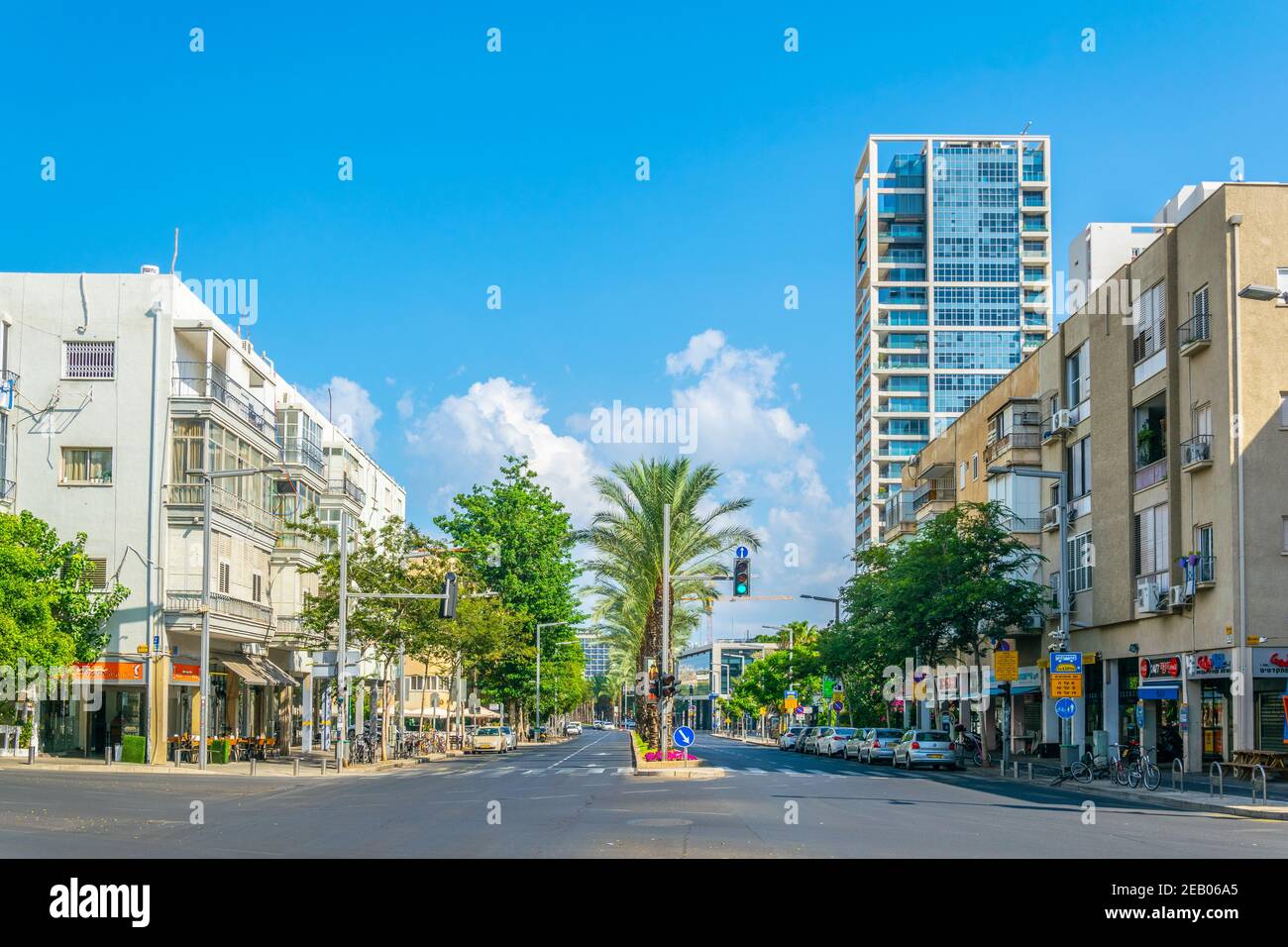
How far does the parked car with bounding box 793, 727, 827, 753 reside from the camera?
70.1 meters

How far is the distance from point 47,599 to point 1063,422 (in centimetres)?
3577

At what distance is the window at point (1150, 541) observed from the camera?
144 ft

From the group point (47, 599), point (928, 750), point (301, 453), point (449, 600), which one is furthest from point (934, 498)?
point (47, 599)

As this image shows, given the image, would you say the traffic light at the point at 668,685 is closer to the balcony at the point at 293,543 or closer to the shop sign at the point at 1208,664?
the shop sign at the point at 1208,664

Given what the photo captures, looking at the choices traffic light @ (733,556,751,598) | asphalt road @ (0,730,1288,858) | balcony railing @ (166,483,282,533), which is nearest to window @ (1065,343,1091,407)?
asphalt road @ (0,730,1288,858)

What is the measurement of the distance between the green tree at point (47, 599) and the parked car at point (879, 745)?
94.2ft

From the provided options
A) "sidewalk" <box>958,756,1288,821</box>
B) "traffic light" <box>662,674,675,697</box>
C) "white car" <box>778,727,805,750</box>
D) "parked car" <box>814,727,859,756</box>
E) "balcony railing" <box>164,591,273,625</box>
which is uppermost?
"balcony railing" <box>164,591,273,625</box>

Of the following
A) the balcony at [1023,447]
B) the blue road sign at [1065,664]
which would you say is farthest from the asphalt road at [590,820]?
the balcony at [1023,447]

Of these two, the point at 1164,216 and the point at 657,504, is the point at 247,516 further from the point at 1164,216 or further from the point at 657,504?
the point at 1164,216

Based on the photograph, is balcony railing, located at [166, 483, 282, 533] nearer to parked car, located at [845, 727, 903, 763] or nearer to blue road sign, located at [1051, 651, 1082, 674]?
parked car, located at [845, 727, 903, 763]

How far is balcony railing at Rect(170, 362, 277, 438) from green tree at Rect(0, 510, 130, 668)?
646 cm

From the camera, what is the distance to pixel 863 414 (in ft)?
434

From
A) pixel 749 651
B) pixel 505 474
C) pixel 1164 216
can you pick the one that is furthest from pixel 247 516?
pixel 749 651

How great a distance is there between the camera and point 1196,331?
40.8 metres
